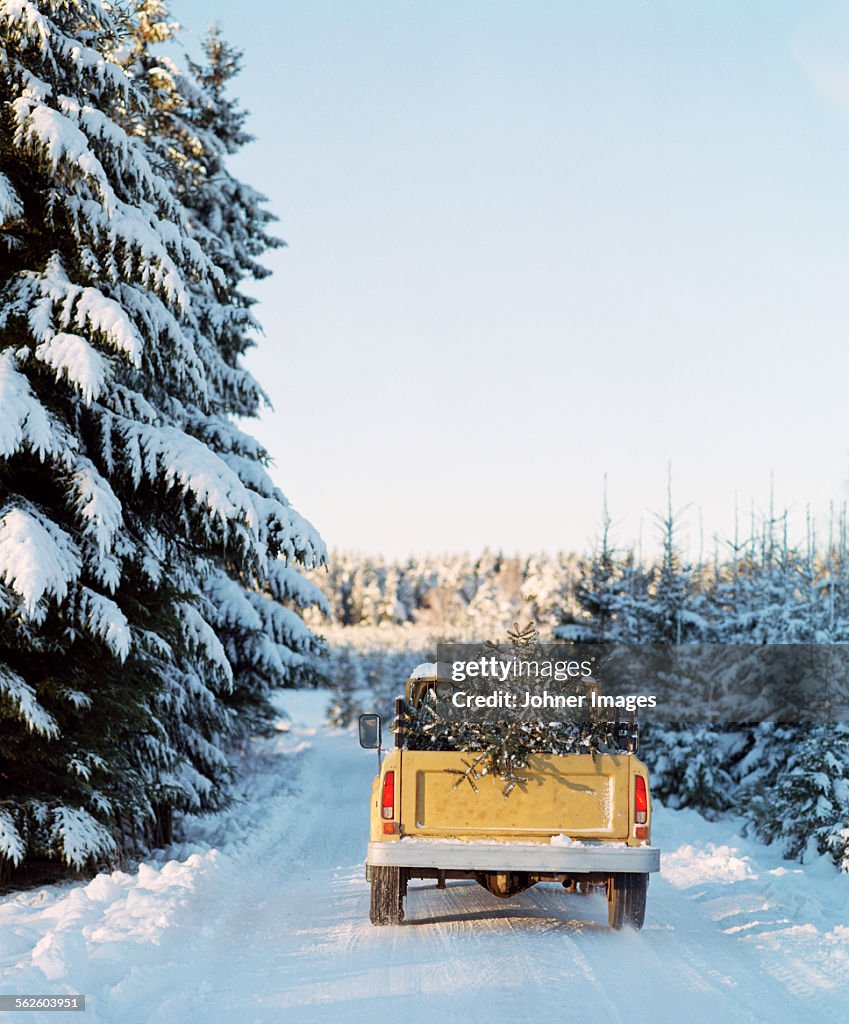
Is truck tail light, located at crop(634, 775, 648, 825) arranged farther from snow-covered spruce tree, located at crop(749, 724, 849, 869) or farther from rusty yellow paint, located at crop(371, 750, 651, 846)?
snow-covered spruce tree, located at crop(749, 724, 849, 869)

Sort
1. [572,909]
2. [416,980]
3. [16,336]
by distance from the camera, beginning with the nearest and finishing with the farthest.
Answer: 1. [416,980]
2. [572,909]
3. [16,336]

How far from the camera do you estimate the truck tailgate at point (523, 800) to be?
8523mm

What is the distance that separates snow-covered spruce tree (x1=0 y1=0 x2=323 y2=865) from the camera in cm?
972

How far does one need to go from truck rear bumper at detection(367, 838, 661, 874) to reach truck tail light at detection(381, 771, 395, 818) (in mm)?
252

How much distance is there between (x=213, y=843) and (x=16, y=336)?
796 cm

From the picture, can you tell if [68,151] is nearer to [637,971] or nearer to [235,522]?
[235,522]

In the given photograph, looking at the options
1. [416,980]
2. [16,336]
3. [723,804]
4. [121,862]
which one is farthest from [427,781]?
[723,804]

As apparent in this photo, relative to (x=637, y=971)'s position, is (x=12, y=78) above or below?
above

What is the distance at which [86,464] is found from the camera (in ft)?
33.6

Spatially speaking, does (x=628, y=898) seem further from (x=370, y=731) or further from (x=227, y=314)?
(x=227, y=314)

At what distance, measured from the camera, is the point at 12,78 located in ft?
34.7
